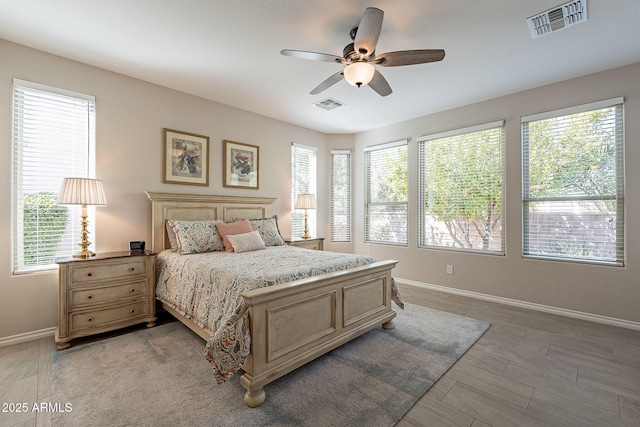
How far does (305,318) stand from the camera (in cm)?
212

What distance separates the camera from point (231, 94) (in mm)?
3719

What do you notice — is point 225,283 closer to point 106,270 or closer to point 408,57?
point 106,270

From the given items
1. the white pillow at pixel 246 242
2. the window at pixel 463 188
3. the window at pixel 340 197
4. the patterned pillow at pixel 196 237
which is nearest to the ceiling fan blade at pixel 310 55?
the white pillow at pixel 246 242

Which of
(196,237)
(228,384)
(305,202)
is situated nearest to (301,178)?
(305,202)

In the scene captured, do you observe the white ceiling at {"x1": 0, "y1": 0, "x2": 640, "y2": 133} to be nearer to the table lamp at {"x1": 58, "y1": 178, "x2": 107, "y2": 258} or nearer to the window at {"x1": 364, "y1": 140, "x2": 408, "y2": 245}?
the table lamp at {"x1": 58, "y1": 178, "x2": 107, "y2": 258}

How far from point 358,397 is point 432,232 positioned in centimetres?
318

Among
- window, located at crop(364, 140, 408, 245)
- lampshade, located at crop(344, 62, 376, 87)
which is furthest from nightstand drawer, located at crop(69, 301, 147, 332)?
window, located at crop(364, 140, 408, 245)

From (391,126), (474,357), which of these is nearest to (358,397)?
(474,357)

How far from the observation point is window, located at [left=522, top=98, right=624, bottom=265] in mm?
3047

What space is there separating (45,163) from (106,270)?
4.03 ft

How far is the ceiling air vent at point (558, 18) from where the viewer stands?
Result: 209cm

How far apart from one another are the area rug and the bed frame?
0.43 feet

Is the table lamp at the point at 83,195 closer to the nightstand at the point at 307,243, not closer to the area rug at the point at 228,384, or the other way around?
the area rug at the point at 228,384

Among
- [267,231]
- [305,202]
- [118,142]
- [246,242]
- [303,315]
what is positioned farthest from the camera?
[305,202]
